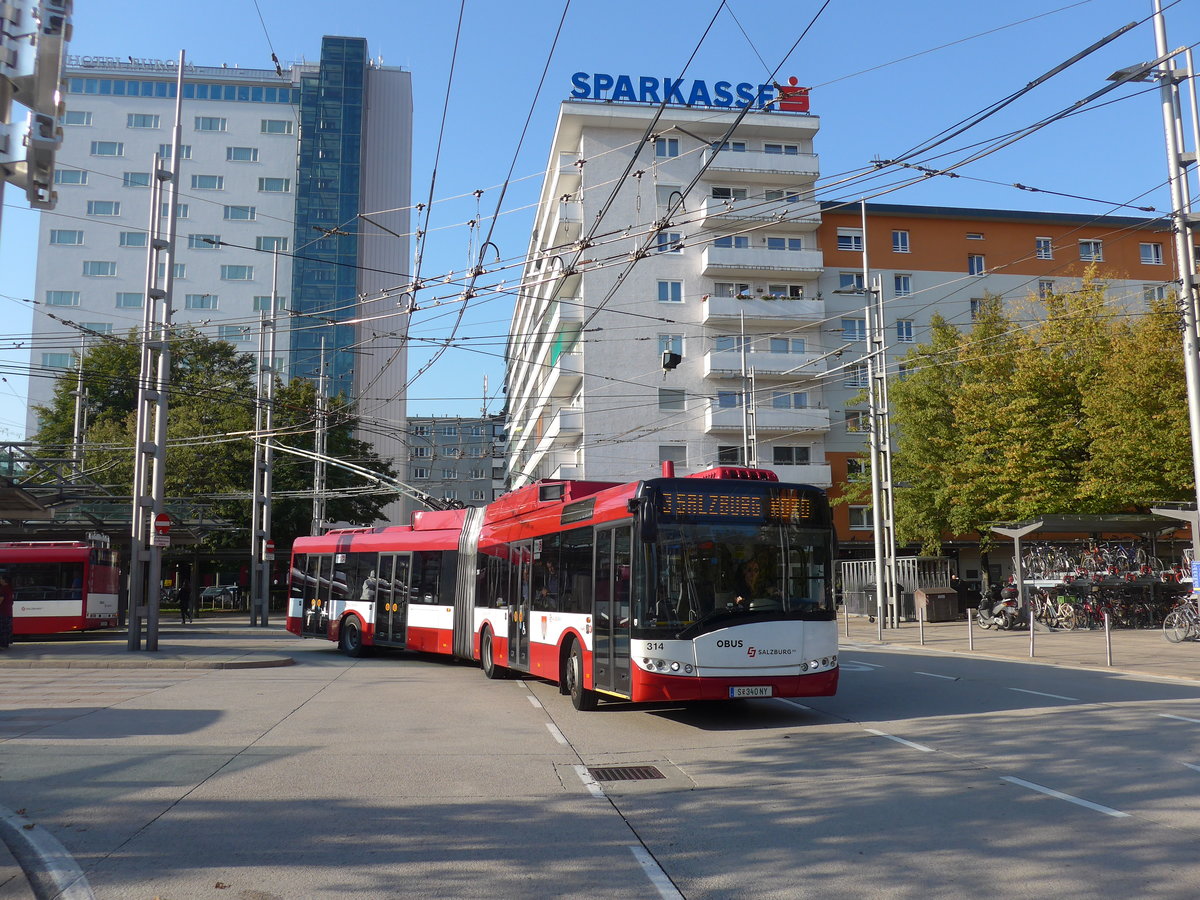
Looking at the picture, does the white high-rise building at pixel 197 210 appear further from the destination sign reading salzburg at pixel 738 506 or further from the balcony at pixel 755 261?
the destination sign reading salzburg at pixel 738 506

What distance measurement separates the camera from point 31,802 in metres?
8.02

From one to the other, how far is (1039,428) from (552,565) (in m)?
29.0

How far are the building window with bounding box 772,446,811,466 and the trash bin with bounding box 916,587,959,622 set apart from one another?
56.5 feet

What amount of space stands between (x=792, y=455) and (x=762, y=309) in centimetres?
768

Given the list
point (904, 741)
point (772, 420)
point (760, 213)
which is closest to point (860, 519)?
point (772, 420)

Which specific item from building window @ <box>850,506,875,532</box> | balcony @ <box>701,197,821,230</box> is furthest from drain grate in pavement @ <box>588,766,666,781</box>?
building window @ <box>850,506,875,532</box>

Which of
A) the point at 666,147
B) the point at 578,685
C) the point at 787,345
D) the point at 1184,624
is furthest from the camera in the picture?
the point at 787,345

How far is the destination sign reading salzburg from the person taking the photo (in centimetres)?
1182

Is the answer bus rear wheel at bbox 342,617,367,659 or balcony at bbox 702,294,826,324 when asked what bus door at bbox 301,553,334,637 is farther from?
balcony at bbox 702,294,826,324

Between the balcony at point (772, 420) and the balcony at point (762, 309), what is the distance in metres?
4.65

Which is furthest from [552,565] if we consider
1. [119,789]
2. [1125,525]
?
[1125,525]

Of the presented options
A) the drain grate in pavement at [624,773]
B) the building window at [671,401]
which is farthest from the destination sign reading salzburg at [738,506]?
the building window at [671,401]

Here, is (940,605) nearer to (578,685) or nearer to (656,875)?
(578,685)

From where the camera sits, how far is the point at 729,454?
52000mm
